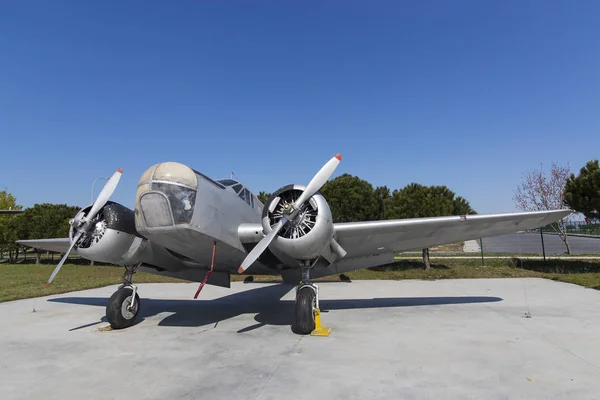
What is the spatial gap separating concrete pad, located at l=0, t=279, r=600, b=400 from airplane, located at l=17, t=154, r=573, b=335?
114 centimetres

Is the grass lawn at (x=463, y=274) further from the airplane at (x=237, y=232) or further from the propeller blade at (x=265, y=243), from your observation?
the propeller blade at (x=265, y=243)

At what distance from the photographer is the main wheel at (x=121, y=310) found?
7719 millimetres

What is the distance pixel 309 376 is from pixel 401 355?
171 cm

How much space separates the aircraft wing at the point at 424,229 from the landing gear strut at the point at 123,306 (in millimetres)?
5155

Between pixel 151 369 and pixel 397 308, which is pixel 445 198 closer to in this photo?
pixel 397 308

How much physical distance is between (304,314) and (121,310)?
426 centimetres

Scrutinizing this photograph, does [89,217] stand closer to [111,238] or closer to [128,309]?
[111,238]

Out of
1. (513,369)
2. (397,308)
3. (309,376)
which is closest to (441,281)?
(397,308)

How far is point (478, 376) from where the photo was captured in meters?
4.50

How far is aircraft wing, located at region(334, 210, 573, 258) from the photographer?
7.60m

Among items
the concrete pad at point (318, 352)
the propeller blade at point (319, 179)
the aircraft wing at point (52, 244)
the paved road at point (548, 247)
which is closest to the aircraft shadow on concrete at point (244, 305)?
the concrete pad at point (318, 352)

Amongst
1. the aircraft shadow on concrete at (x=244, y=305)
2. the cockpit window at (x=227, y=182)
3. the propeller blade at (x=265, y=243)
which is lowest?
the aircraft shadow on concrete at (x=244, y=305)

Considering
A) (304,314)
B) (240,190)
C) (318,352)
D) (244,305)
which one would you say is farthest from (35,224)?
(318,352)

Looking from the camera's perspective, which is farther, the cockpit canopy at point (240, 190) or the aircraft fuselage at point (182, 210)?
the cockpit canopy at point (240, 190)
